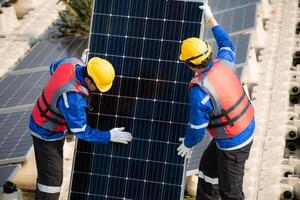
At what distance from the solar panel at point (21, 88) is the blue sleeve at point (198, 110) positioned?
16.9 feet

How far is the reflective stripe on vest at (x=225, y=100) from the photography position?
28.0ft

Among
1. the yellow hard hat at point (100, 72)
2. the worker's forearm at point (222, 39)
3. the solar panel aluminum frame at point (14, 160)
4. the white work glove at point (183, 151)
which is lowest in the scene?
the solar panel aluminum frame at point (14, 160)

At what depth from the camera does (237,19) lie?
14.9 m

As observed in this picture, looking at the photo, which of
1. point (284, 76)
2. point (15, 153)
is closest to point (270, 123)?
point (284, 76)

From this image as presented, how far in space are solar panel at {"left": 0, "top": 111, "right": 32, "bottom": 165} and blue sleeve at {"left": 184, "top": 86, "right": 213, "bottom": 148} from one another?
380 cm

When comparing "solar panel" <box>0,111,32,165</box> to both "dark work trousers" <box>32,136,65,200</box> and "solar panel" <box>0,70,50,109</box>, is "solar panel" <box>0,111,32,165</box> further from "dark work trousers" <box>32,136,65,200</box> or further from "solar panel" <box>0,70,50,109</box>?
"dark work trousers" <box>32,136,65,200</box>

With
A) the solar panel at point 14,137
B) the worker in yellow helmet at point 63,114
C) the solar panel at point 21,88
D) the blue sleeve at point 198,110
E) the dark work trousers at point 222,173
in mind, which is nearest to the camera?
the blue sleeve at point 198,110

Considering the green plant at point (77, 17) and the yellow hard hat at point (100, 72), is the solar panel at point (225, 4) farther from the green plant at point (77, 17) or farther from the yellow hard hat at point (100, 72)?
the yellow hard hat at point (100, 72)

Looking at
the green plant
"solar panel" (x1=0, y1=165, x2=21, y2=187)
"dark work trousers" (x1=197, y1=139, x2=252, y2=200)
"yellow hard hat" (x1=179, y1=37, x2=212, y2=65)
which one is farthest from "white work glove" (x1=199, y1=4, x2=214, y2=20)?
the green plant

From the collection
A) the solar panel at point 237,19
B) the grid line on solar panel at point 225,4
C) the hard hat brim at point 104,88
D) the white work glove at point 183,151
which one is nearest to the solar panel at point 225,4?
the grid line on solar panel at point 225,4

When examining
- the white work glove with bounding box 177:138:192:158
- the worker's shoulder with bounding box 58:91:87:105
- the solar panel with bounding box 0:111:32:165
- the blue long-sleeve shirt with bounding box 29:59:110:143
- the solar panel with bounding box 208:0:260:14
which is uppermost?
the solar panel with bounding box 208:0:260:14

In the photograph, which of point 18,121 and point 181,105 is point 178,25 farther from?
point 18,121

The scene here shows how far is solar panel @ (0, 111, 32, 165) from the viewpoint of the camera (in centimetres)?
1096

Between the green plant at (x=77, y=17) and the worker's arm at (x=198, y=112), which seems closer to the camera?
the worker's arm at (x=198, y=112)
